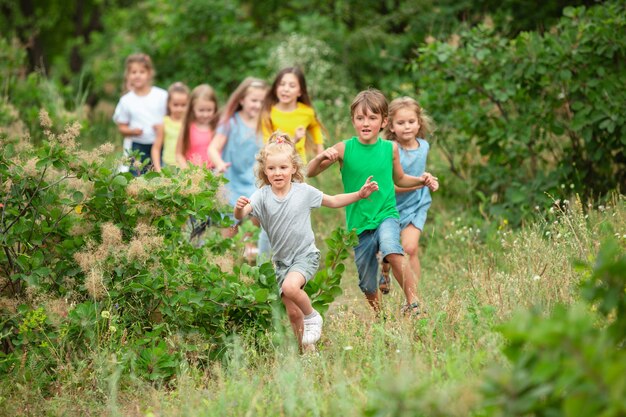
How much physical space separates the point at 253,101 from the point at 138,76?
1701mm

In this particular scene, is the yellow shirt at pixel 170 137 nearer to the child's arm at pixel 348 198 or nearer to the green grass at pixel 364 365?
the green grass at pixel 364 365

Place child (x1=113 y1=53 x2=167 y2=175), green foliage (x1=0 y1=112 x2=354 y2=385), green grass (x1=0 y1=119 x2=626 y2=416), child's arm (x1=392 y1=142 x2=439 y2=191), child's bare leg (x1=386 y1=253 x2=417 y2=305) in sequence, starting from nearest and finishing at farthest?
green grass (x1=0 y1=119 x2=626 y2=416) → green foliage (x1=0 y1=112 x2=354 y2=385) → child's bare leg (x1=386 y1=253 x2=417 y2=305) → child's arm (x1=392 y1=142 x2=439 y2=191) → child (x1=113 y1=53 x2=167 y2=175)

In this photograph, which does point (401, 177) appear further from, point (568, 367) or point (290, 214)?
point (568, 367)

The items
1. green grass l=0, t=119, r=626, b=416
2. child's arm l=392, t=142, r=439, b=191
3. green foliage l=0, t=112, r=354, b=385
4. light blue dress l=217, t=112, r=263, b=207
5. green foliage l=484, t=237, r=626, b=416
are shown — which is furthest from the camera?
light blue dress l=217, t=112, r=263, b=207

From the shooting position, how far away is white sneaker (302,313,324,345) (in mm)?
4777

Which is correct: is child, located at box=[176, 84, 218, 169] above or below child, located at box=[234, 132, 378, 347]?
above

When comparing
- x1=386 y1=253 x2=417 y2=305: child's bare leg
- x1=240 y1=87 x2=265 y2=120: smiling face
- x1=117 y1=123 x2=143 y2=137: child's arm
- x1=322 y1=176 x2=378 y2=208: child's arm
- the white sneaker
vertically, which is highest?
x1=240 y1=87 x2=265 y2=120: smiling face

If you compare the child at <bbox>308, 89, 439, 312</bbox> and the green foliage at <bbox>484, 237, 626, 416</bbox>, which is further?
the child at <bbox>308, 89, 439, 312</bbox>

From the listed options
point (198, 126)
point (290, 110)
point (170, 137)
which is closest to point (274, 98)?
point (290, 110)

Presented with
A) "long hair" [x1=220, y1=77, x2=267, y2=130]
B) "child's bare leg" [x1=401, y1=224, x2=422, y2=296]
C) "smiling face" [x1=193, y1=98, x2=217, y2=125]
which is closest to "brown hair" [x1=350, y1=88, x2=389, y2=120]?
"child's bare leg" [x1=401, y1=224, x2=422, y2=296]

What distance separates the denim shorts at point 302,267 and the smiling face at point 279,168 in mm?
460

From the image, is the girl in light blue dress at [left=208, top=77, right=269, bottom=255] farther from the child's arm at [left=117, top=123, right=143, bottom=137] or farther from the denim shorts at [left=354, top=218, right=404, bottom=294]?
the denim shorts at [left=354, top=218, right=404, bottom=294]

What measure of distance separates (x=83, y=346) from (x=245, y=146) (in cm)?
323

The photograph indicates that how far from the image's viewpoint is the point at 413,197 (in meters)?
5.84
